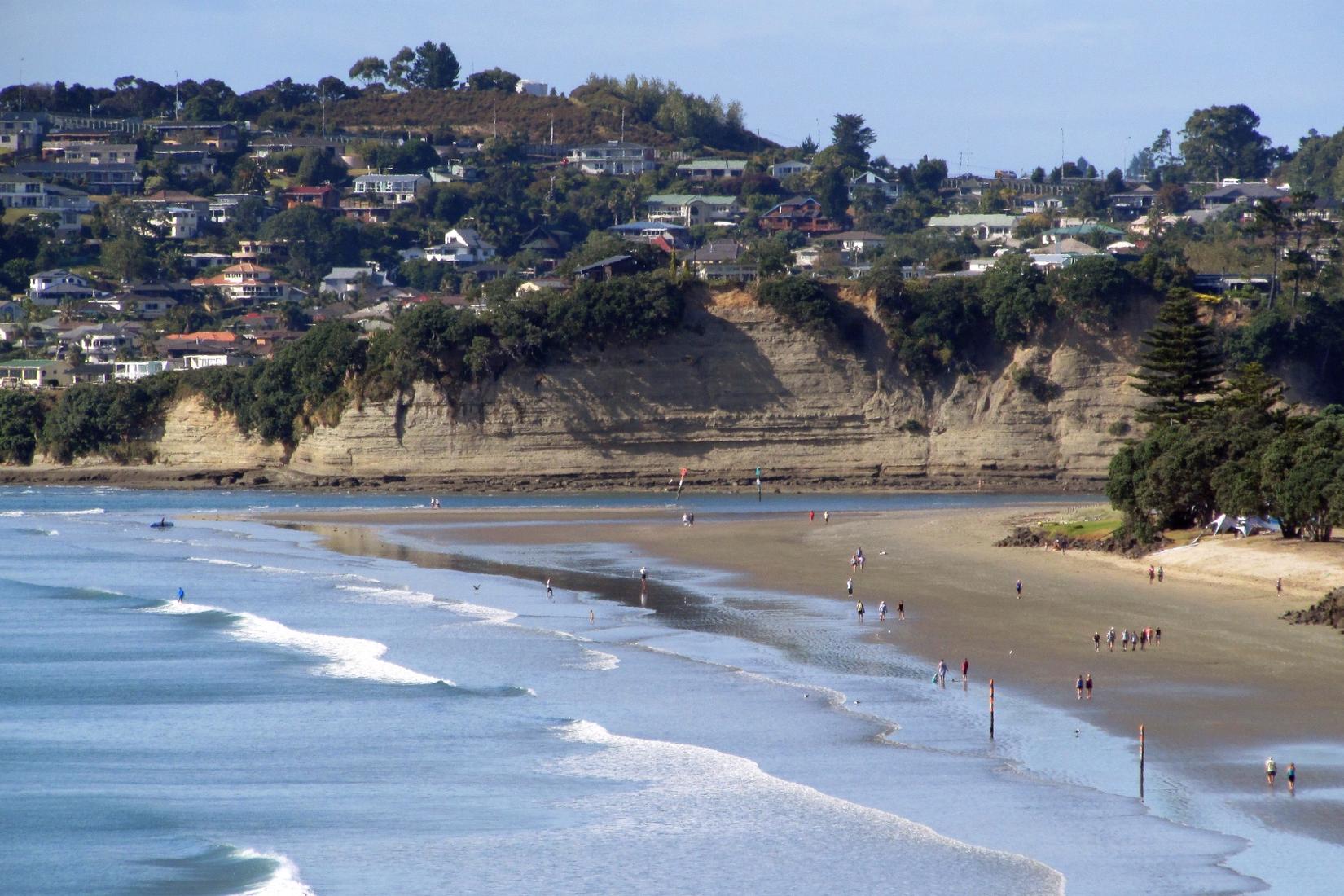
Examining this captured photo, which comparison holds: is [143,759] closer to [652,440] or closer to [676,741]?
[676,741]

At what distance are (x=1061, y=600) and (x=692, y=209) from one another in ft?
333

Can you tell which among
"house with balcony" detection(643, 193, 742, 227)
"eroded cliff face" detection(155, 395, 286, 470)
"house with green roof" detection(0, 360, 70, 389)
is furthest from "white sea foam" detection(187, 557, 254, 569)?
"house with balcony" detection(643, 193, 742, 227)

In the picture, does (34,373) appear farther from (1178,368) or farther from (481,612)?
(1178,368)

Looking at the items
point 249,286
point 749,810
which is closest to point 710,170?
point 249,286

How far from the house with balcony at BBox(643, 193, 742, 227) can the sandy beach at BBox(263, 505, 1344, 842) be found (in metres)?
79.1

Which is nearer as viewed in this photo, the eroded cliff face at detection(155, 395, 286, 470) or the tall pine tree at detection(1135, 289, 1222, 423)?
the tall pine tree at detection(1135, 289, 1222, 423)

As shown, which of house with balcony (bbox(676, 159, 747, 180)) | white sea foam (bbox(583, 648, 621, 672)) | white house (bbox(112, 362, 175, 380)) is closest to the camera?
white sea foam (bbox(583, 648, 621, 672))

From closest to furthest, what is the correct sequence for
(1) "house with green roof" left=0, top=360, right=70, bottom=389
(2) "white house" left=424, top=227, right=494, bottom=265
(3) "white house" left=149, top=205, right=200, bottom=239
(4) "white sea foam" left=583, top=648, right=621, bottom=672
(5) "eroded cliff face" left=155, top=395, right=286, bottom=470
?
(4) "white sea foam" left=583, top=648, right=621, bottom=672, (5) "eroded cliff face" left=155, top=395, right=286, bottom=470, (1) "house with green roof" left=0, top=360, right=70, bottom=389, (2) "white house" left=424, top=227, right=494, bottom=265, (3) "white house" left=149, top=205, right=200, bottom=239

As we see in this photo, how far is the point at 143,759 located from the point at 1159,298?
57015mm

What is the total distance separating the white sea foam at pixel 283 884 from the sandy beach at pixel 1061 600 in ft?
37.5

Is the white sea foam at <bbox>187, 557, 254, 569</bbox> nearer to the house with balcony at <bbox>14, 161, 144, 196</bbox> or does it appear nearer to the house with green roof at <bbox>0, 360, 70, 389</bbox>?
the house with green roof at <bbox>0, 360, 70, 389</bbox>

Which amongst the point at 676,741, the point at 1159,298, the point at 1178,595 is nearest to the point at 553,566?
the point at 1178,595

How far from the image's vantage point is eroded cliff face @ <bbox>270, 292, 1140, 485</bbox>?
68188mm

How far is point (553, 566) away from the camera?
1688 inches
